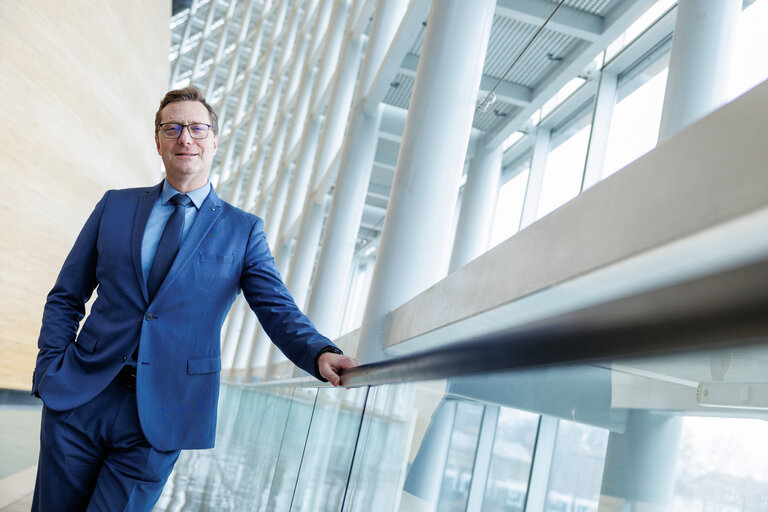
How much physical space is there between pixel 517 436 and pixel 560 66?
9.20 m

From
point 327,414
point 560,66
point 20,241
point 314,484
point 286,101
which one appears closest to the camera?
point 314,484

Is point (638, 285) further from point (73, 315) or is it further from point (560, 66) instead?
point (560, 66)

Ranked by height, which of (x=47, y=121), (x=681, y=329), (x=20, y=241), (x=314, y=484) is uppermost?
(x=47, y=121)

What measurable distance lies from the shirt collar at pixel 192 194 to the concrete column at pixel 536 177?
782cm

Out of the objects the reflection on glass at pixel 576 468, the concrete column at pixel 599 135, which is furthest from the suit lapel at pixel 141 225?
the concrete column at pixel 599 135

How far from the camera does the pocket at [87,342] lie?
2234mm

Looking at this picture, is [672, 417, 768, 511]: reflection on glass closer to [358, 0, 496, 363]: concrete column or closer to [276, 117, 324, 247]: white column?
[358, 0, 496, 363]: concrete column

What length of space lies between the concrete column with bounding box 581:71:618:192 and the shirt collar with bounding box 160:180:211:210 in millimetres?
6245

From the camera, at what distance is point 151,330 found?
2232mm

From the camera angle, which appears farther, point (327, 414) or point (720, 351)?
point (327, 414)

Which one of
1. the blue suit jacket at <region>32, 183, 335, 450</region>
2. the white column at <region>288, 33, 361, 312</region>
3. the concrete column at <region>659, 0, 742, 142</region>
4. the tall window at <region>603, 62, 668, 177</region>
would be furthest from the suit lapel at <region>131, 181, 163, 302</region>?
the white column at <region>288, 33, 361, 312</region>

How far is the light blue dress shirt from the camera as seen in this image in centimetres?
236

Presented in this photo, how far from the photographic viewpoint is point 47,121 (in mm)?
13406

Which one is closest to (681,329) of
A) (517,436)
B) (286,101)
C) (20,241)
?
(517,436)
